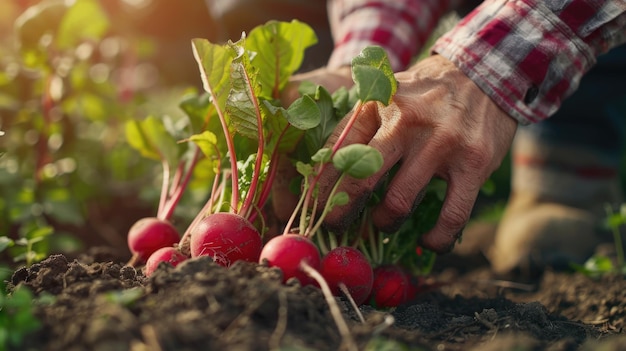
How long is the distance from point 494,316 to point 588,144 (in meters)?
1.92

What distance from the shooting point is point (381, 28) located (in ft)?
7.66

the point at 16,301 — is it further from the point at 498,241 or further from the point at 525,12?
the point at 498,241

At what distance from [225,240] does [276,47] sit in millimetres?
609

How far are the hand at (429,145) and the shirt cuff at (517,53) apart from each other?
0.05m

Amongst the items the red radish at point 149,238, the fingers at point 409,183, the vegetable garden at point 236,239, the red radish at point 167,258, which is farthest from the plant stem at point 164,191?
the fingers at point 409,183

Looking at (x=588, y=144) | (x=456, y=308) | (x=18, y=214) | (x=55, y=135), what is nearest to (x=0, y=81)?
(x=55, y=135)

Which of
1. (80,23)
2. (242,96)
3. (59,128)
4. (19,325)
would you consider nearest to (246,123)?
(242,96)

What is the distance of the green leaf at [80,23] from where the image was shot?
2457 mm

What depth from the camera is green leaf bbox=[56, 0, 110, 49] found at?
2457 millimetres

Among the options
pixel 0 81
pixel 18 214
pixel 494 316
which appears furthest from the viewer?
pixel 0 81

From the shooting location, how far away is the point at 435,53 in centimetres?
195

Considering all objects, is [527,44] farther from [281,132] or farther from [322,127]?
[281,132]

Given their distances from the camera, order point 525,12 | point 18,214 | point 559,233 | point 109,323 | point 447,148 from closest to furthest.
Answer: point 109,323
point 447,148
point 525,12
point 18,214
point 559,233

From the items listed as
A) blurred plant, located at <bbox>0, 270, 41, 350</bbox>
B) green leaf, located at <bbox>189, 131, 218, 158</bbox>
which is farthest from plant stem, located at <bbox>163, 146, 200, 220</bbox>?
blurred plant, located at <bbox>0, 270, 41, 350</bbox>
